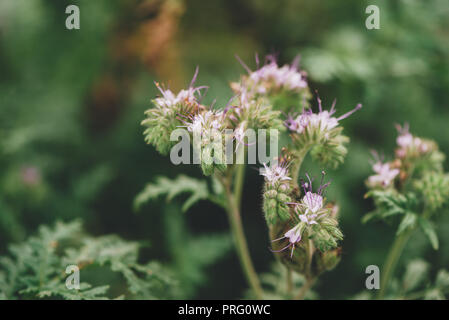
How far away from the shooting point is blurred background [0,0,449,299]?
3404 mm

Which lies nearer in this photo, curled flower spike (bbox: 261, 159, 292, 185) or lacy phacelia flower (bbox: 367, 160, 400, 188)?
curled flower spike (bbox: 261, 159, 292, 185)

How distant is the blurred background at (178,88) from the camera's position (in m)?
3.40

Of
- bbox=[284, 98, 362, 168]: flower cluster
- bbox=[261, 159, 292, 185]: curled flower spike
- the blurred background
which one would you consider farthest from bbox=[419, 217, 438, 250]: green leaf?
the blurred background

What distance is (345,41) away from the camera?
4.03 m

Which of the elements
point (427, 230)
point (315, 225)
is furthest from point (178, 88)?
point (427, 230)

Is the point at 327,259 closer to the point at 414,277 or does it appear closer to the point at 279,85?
the point at 414,277

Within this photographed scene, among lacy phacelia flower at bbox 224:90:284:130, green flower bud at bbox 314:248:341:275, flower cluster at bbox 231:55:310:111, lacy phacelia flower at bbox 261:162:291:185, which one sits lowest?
green flower bud at bbox 314:248:341:275

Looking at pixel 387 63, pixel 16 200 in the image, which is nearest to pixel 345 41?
pixel 387 63

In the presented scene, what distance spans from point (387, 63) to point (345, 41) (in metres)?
0.48

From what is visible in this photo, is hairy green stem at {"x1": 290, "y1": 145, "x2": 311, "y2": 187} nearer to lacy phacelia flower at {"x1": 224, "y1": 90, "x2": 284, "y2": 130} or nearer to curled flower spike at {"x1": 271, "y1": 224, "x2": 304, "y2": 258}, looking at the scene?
lacy phacelia flower at {"x1": 224, "y1": 90, "x2": 284, "y2": 130}

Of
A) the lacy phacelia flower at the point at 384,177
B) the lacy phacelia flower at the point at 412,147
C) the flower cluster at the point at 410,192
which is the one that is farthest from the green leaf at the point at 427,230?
the lacy phacelia flower at the point at 412,147

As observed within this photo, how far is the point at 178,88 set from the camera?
420 centimetres

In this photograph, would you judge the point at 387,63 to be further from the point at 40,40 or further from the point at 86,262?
the point at 40,40

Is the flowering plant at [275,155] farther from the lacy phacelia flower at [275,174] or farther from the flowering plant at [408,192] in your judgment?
the flowering plant at [408,192]
